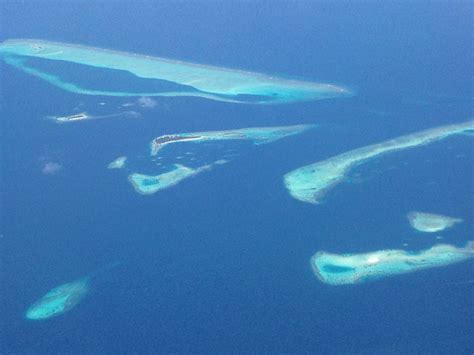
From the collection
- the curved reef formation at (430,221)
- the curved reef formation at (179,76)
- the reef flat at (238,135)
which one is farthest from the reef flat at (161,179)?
the curved reef formation at (430,221)

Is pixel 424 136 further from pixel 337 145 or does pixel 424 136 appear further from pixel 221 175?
pixel 221 175

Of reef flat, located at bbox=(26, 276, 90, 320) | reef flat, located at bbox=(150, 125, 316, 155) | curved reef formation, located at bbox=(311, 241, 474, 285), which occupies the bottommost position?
reef flat, located at bbox=(26, 276, 90, 320)

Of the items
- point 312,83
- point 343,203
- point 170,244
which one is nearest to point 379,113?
point 312,83

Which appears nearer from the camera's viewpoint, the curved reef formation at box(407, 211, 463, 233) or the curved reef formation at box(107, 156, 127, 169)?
the curved reef formation at box(407, 211, 463, 233)

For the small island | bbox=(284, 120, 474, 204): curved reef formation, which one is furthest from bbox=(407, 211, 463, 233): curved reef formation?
the small island

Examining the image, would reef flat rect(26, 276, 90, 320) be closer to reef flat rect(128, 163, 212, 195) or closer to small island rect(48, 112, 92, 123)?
→ reef flat rect(128, 163, 212, 195)

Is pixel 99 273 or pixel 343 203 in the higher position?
pixel 343 203
